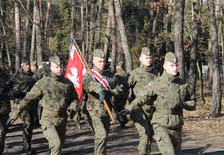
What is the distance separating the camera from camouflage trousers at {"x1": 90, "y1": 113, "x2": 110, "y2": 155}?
22.2 ft

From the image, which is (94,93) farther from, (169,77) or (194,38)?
(194,38)

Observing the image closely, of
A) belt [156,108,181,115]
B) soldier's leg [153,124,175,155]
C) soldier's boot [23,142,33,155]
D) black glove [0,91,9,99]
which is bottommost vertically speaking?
soldier's boot [23,142,33,155]

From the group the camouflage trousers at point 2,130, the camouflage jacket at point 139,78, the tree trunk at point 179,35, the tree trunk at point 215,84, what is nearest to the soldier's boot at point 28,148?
the camouflage trousers at point 2,130

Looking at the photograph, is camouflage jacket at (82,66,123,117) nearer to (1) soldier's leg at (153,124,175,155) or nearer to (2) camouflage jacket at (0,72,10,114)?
(1) soldier's leg at (153,124,175,155)

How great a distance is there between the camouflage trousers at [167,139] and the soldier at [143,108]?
1736 mm

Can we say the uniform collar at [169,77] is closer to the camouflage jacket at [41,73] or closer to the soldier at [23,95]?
the soldier at [23,95]

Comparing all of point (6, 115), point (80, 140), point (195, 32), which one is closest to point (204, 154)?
point (80, 140)

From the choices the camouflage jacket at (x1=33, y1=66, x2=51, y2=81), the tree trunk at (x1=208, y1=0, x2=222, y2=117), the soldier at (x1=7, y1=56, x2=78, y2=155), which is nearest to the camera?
the soldier at (x1=7, y1=56, x2=78, y2=155)

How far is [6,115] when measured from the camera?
327 inches

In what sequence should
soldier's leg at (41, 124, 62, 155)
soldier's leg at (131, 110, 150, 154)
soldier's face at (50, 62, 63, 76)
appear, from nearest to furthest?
1. soldier's leg at (41, 124, 62, 155)
2. soldier's face at (50, 62, 63, 76)
3. soldier's leg at (131, 110, 150, 154)

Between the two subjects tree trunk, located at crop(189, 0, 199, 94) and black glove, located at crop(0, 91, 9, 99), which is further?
tree trunk, located at crop(189, 0, 199, 94)

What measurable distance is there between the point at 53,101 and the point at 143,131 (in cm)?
214

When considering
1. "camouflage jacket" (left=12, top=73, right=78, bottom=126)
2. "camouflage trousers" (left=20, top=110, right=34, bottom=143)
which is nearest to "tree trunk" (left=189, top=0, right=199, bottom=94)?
"camouflage trousers" (left=20, top=110, right=34, bottom=143)

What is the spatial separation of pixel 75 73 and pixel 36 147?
2.63m
